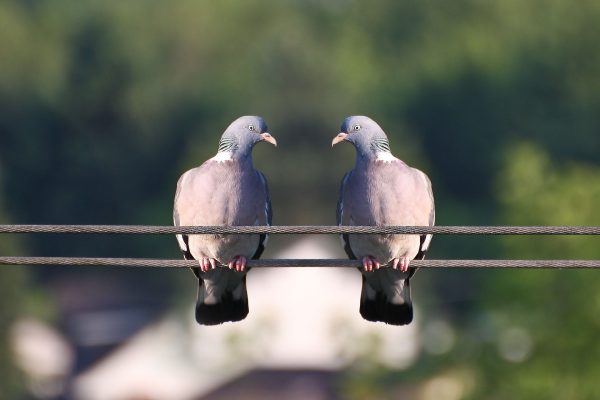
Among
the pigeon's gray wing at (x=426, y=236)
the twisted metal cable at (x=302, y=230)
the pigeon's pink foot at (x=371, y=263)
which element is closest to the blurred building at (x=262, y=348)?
the pigeon's gray wing at (x=426, y=236)

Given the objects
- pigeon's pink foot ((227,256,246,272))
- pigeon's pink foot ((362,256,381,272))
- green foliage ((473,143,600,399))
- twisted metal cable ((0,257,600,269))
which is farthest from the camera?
green foliage ((473,143,600,399))

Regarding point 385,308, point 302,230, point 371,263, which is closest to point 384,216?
point 371,263

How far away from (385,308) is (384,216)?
2.07 feet

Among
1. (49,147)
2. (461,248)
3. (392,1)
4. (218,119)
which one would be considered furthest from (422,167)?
(392,1)

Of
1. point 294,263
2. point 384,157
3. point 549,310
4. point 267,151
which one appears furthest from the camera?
point 267,151

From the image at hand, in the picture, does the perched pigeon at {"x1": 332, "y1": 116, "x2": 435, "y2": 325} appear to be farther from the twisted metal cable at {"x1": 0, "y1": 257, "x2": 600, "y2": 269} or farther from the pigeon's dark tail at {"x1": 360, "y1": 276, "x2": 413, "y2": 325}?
the twisted metal cable at {"x1": 0, "y1": 257, "x2": 600, "y2": 269}

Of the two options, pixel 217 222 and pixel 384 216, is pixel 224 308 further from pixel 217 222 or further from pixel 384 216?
pixel 384 216

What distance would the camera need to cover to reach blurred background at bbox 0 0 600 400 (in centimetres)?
6072

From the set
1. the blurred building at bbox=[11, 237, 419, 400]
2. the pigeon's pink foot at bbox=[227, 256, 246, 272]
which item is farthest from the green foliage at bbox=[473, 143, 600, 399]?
the pigeon's pink foot at bbox=[227, 256, 246, 272]

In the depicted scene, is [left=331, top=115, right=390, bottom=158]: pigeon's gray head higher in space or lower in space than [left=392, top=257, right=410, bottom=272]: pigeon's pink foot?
higher

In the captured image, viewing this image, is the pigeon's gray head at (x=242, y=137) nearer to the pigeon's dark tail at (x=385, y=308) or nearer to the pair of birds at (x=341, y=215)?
the pair of birds at (x=341, y=215)

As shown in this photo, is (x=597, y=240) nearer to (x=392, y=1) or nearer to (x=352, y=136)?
(x=352, y=136)

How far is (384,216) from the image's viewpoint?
12797mm

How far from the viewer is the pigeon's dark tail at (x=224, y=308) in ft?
42.8
